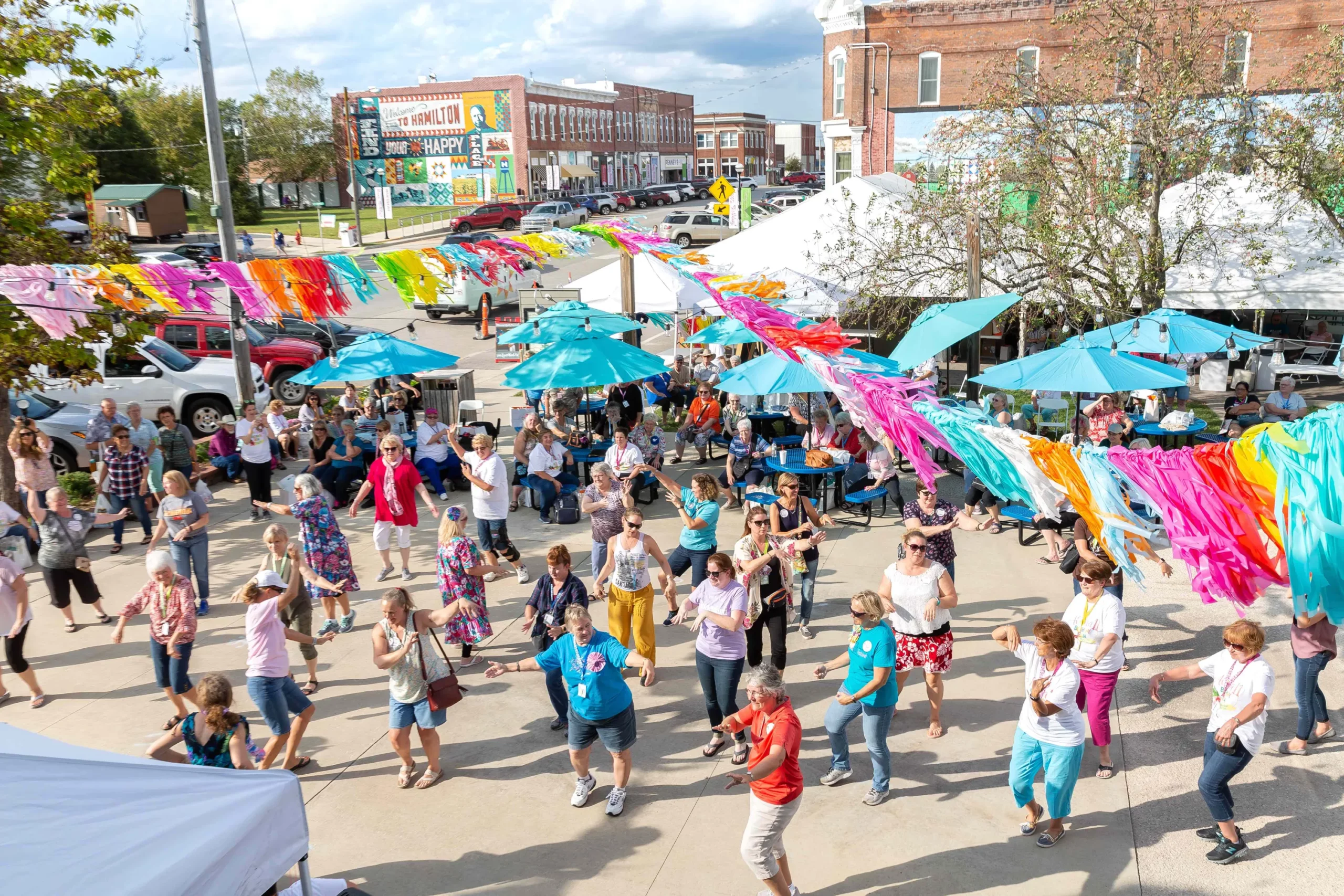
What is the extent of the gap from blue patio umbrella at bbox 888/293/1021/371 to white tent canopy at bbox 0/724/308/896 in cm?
933

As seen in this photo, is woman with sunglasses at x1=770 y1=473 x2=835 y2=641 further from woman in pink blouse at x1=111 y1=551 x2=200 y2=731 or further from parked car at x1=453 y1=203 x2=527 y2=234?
parked car at x1=453 y1=203 x2=527 y2=234

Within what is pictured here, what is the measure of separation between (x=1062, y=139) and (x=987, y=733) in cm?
1150

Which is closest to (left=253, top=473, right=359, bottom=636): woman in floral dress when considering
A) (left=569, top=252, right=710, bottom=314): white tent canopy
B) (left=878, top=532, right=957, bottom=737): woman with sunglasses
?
(left=878, top=532, right=957, bottom=737): woman with sunglasses

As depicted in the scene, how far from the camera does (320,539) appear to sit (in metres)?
8.52

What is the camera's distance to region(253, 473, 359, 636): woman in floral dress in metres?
8.38

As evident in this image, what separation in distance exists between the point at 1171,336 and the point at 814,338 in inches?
319

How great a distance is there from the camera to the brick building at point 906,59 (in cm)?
3559

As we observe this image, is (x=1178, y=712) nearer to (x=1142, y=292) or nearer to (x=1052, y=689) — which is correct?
(x=1052, y=689)

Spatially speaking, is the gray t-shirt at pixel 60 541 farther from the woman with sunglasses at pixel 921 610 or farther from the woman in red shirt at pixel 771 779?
the woman with sunglasses at pixel 921 610

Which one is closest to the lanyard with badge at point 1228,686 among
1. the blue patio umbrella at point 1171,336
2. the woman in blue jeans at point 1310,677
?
the woman in blue jeans at point 1310,677

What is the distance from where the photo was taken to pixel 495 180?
70.2m

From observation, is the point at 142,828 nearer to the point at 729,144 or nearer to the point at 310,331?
the point at 310,331

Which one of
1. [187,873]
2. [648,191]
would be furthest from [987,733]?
[648,191]

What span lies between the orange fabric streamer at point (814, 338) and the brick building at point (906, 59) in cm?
2842
